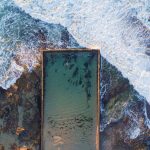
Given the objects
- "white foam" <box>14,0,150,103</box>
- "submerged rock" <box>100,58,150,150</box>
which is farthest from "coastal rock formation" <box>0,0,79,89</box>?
"submerged rock" <box>100,58,150,150</box>

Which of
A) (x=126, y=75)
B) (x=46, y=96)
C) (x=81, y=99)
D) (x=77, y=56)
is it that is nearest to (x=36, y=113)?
(x=46, y=96)

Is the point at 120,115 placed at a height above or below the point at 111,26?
below

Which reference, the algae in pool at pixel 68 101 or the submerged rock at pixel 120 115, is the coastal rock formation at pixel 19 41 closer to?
the algae in pool at pixel 68 101

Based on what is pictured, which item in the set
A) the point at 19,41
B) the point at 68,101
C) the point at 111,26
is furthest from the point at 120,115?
the point at 19,41

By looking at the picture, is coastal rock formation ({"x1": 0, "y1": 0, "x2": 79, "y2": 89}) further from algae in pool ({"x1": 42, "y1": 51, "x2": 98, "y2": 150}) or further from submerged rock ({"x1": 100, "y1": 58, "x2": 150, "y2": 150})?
submerged rock ({"x1": 100, "y1": 58, "x2": 150, "y2": 150})

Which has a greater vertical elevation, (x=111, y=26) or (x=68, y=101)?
(x=111, y=26)

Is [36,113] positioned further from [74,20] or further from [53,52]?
[74,20]

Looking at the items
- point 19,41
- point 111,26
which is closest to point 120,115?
point 111,26

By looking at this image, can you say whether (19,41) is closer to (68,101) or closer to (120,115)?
(68,101)
